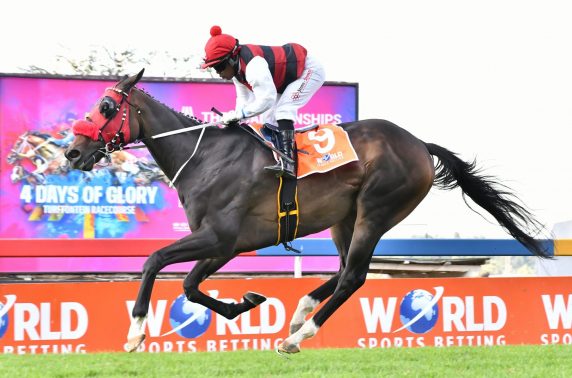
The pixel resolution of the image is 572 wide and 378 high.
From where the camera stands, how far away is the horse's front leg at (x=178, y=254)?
518 centimetres

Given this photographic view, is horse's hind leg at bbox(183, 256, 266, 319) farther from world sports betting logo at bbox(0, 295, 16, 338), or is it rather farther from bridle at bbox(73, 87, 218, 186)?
world sports betting logo at bbox(0, 295, 16, 338)

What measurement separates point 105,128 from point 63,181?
6.61 metres

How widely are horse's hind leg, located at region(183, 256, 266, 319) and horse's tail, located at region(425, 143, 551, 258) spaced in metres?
1.83

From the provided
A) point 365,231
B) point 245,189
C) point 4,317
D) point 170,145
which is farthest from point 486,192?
point 4,317

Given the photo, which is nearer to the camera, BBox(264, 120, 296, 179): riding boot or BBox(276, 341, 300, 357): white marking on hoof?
BBox(276, 341, 300, 357): white marking on hoof

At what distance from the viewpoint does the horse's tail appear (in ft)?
22.2

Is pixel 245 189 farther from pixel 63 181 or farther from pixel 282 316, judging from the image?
pixel 63 181

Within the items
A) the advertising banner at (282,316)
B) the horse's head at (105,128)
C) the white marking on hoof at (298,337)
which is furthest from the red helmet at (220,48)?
the advertising banner at (282,316)

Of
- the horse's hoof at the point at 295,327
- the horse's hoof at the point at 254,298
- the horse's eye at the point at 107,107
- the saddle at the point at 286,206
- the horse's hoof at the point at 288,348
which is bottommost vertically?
Result: the horse's hoof at the point at 288,348

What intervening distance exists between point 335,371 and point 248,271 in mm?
6727

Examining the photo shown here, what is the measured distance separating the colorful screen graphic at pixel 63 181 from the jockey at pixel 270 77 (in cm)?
621

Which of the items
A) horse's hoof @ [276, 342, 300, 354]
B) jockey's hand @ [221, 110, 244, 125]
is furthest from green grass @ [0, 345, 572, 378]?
jockey's hand @ [221, 110, 244, 125]

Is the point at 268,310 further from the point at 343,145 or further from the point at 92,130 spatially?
the point at 92,130

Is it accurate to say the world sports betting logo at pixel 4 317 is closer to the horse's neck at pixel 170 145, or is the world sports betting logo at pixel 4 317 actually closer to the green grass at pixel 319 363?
the green grass at pixel 319 363
